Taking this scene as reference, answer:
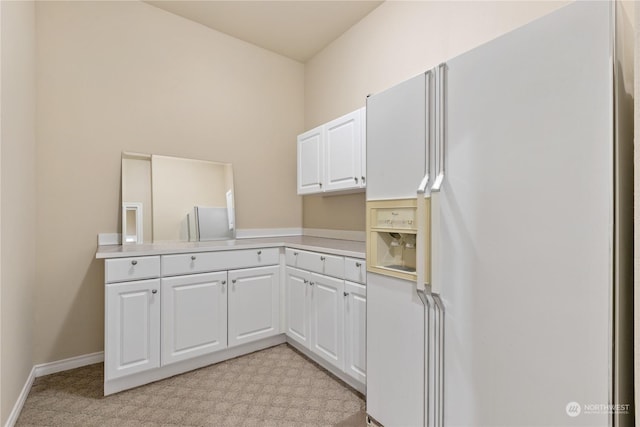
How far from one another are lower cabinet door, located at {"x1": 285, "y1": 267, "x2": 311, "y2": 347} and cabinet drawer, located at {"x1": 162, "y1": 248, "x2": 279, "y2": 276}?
0.23m

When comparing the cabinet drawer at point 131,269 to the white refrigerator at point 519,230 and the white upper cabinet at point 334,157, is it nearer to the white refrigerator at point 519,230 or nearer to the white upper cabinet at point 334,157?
the white upper cabinet at point 334,157

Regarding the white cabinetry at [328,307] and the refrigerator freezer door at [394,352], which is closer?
the refrigerator freezer door at [394,352]

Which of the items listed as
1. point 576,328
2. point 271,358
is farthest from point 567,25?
point 271,358

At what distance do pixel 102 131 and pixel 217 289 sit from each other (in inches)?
62.6

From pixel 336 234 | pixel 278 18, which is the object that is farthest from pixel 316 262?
pixel 278 18

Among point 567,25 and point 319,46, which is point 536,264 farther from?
point 319,46

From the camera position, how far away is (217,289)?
2.35 meters

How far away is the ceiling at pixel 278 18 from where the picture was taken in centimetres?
267

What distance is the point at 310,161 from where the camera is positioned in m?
2.89

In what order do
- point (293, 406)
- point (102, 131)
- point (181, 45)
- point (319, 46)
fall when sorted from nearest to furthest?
1. point (293, 406)
2. point (102, 131)
3. point (181, 45)
4. point (319, 46)

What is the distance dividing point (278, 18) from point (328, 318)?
268cm

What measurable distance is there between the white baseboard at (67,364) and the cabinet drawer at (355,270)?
2.12m

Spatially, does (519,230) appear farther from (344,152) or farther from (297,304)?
(297,304)

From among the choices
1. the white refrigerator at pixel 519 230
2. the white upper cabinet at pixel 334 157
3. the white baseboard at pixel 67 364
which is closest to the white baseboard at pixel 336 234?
the white upper cabinet at pixel 334 157
